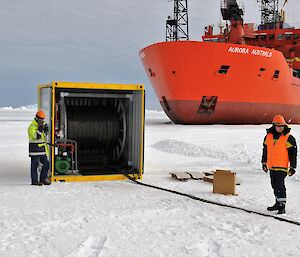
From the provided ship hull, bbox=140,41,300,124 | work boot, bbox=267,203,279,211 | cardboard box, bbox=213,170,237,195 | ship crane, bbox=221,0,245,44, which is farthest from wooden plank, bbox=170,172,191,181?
ship crane, bbox=221,0,245,44

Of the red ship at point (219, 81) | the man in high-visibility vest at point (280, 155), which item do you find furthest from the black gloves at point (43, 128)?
the red ship at point (219, 81)

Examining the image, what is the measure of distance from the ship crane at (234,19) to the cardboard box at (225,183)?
24.7 m

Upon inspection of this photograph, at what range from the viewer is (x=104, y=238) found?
4.97 meters

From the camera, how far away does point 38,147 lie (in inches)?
322

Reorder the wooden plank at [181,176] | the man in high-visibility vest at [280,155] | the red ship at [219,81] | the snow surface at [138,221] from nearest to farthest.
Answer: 1. the snow surface at [138,221]
2. the man in high-visibility vest at [280,155]
3. the wooden plank at [181,176]
4. the red ship at [219,81]

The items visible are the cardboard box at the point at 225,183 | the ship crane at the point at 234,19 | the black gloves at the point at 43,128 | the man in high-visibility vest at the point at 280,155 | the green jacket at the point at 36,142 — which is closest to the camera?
the man in high-visibility vest at the point at 280,155

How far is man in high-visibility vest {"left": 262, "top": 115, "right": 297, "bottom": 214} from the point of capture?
6223 millimetres

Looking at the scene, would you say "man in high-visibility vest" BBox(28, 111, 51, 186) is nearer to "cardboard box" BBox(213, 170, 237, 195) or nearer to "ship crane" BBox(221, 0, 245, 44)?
"cardboard box" BBox(213, 170, 237, 195)

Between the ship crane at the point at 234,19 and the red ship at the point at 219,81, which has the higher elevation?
the ship crane at the point at 234,19

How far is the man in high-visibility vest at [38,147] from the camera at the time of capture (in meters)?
8.17

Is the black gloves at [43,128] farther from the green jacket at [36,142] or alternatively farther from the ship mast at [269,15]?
the ship mast at [269,15]

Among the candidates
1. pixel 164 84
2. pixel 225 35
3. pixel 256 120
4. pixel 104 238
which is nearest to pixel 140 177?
pixel 104 238

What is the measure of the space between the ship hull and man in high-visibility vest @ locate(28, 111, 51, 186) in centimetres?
1657

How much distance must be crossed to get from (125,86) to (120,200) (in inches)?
118
